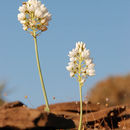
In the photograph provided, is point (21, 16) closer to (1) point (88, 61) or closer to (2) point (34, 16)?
(2) point (34, 16)

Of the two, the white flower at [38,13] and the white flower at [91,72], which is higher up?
the white flower at [38,13]

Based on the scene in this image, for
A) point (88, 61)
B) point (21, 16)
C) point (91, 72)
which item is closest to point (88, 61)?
point (88, 61)

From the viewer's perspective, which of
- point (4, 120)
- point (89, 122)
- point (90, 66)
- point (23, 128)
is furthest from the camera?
point (89, 122)

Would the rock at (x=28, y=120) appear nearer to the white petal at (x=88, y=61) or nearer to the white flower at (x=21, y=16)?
the white petal at (x=88, y=61)

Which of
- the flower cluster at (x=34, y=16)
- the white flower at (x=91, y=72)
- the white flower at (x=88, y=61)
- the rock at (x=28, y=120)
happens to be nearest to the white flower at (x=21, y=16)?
the flower cluster at (x=34, y=16)

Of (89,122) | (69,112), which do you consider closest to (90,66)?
(89,122)

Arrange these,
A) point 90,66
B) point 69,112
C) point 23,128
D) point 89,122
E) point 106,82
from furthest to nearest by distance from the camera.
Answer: point 106,82 < point 69,112 < point 89,122 < point 90,66 < point 23,128

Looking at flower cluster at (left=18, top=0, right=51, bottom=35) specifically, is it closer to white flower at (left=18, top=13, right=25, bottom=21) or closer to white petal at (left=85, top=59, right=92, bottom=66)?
white flower at (left=18, top=13, right=25, bottom=21)

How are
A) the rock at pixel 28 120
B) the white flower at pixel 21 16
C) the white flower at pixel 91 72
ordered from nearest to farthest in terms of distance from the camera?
the rock at pixel 28 120 < the white flower at pixel 91 72 < the white flower at pixel 21 16

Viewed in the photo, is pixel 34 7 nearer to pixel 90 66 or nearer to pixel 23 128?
pixel 90 66
